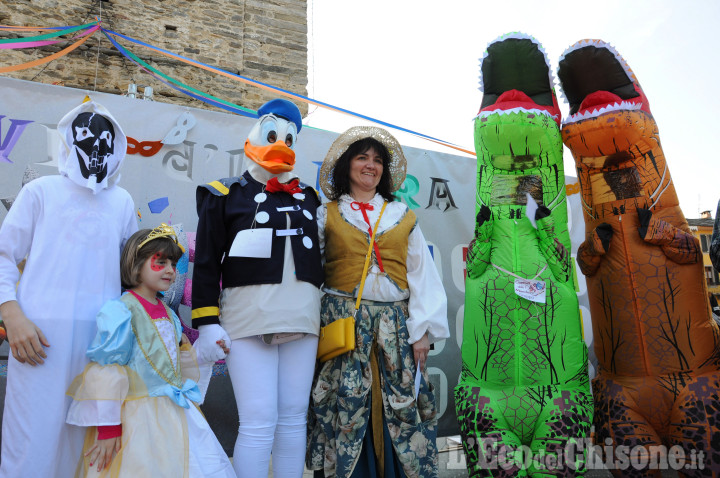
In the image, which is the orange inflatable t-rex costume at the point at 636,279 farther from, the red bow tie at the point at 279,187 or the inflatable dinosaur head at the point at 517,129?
the red bow tie at the point at 279,187

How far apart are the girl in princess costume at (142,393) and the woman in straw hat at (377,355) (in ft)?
1.65

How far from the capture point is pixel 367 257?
231 centimetres

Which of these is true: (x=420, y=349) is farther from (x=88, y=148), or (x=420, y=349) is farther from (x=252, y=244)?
(x=88, y=148)

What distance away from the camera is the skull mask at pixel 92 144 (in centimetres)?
209

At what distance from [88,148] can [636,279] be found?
2549 millimetres

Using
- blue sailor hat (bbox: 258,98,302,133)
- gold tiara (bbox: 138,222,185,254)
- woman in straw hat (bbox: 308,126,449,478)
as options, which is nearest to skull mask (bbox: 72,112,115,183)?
gold tiara (bbox: 138,222,185,254)

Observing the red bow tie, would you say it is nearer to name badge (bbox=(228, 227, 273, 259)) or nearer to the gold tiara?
name badge (bbox=(228, 227, 273, 259))

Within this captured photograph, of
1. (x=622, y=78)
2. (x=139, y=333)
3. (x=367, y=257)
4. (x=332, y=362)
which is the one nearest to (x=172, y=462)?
(x=139, y=333)

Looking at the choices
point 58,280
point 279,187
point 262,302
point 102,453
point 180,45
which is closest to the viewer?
point 102,453

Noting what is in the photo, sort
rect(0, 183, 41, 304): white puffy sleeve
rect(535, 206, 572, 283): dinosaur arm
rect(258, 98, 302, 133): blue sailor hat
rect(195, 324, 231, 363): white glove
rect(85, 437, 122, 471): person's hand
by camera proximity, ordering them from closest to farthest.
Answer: rect(85, 437, 122, 471): person's hand → rect(0, 183, 41, 304): white puffy sleeve → rect(195, 324, 231, 363): white glove → rect(258, 98, 302, 133): blue sailor hat → rect(535, 206, 572, 283): dinosaur arm

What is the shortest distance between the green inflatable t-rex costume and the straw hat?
455 mm

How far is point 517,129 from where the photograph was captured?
263 centimetres

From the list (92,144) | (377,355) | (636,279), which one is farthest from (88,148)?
(636,279)

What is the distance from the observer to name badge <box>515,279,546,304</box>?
2.45 meters
